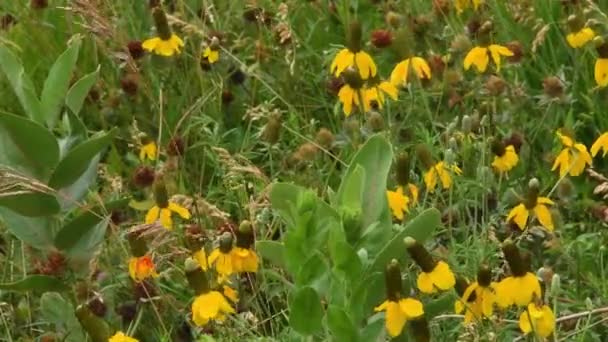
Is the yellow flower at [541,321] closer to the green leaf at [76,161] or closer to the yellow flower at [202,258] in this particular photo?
the yellow flower at [202,258]

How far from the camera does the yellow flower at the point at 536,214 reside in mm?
2350

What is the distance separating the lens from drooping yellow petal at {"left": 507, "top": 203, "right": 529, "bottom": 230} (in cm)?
236

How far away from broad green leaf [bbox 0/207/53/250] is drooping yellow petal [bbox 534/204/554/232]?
943mm

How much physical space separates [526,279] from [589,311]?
11 centimetres

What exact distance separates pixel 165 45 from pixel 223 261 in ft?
3.44

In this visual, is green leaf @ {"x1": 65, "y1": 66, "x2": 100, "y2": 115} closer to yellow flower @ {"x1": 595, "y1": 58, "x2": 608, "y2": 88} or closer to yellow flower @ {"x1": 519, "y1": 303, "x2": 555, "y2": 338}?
yellow flower @ {"x1": 595, "y1": 58, "x2": 608, "y2": 88}

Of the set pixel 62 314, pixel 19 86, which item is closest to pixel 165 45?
pixel 19 86

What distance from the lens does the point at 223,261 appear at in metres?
2.27

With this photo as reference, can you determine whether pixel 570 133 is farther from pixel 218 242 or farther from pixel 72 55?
pixel 72 55

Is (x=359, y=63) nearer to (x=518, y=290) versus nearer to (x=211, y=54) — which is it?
(x=211, y=54)

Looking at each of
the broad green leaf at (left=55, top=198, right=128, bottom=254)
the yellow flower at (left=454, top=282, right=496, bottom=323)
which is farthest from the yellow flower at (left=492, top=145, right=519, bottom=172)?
the broad green leaf at (left=55, top=198, right=128, bottom=254)

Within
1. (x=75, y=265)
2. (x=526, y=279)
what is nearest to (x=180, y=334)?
(x=75, y=265)

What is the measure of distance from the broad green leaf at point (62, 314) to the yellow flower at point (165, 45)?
35.0 inches

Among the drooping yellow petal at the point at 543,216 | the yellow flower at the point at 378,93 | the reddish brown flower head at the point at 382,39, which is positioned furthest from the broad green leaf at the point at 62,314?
the reddish brown flower head at the point at 382,39
